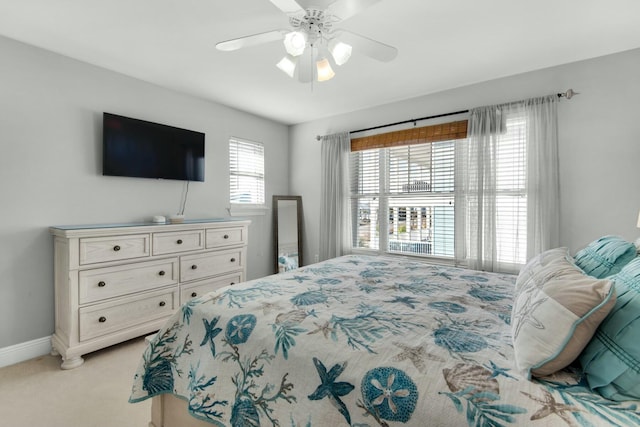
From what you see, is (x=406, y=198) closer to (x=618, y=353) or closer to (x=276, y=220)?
(x=276, y=220)

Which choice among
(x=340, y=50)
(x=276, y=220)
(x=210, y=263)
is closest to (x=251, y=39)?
(x=340, y=50)

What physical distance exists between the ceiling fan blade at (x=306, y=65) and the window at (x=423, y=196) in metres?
1.86

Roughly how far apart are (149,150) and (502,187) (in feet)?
12.0

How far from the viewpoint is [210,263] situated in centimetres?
320

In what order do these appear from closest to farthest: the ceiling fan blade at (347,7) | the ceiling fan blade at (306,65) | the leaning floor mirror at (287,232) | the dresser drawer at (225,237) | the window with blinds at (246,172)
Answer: the ceiling fan blade at (347,7) < the ceiling fan blade at (306,65) < the dresser drawer at (225,237) < the window with blinds at (246,172) < the leaning floor mirror at (287,232)

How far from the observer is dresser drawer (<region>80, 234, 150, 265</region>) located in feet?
7.65

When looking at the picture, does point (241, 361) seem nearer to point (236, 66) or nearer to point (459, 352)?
point (459, 352)

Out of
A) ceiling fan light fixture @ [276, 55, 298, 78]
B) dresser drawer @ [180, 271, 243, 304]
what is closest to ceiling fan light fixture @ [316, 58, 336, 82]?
ceiling fan light fixture @ [276, 55, 298, 78]

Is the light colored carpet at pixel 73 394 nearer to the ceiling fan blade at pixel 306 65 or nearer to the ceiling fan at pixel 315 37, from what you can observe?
the ceiling fan at pixel 315 37

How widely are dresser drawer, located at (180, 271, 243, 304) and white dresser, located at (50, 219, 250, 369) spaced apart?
0.03 feet

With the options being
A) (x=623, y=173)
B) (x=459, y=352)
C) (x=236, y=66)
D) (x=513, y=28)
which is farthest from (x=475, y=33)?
(x=459, y=352)

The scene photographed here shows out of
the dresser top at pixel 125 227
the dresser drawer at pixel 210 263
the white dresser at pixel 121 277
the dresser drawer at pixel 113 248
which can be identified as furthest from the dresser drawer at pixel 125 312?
the dresser top at pixel 125 227

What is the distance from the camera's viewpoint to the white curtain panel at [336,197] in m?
4.17

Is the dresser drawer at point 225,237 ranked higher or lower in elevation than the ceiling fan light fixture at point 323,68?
lower
